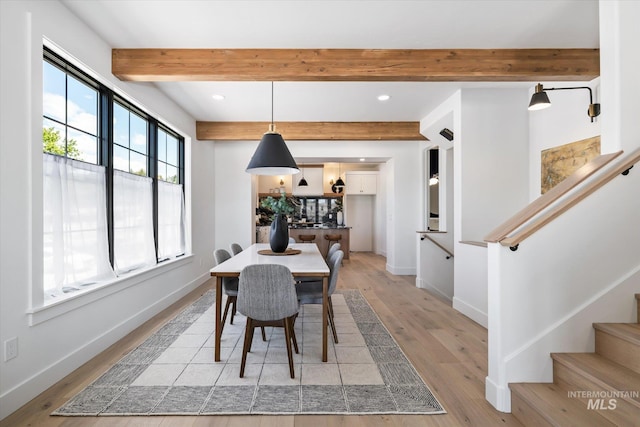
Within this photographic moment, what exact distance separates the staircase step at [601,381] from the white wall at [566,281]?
2.9 inches

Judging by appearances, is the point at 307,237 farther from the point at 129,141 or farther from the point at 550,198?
the point at 550,198

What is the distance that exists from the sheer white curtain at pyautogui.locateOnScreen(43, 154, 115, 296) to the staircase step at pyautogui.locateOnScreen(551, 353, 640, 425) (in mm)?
3437

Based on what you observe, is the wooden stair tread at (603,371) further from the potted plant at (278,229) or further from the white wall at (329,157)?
the white wall at (329,157)

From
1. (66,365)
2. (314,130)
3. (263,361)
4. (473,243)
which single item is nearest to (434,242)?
(473,243)

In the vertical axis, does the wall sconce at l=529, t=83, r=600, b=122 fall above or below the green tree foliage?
above

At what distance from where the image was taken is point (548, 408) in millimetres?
1704

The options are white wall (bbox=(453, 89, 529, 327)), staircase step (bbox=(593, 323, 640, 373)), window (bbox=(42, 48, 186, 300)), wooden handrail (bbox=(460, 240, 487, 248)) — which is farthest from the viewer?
white wall (bbox=(453, 89, 529, 327))

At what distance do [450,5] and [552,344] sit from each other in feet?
8.01

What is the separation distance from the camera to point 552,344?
1967mm

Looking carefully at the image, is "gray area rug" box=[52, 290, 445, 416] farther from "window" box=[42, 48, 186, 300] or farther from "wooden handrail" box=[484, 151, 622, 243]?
"wooden handrail" box=[484, 151, 622, 243]

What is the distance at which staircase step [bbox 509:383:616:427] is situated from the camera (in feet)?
5.23

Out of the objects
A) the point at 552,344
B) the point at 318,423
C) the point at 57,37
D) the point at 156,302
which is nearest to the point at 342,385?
the point at 318,423

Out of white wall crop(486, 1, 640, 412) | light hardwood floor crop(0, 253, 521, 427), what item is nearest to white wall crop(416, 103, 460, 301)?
light hardwood floor crop(0, 253, 521, 427)

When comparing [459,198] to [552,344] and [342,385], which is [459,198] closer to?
[552,344]
